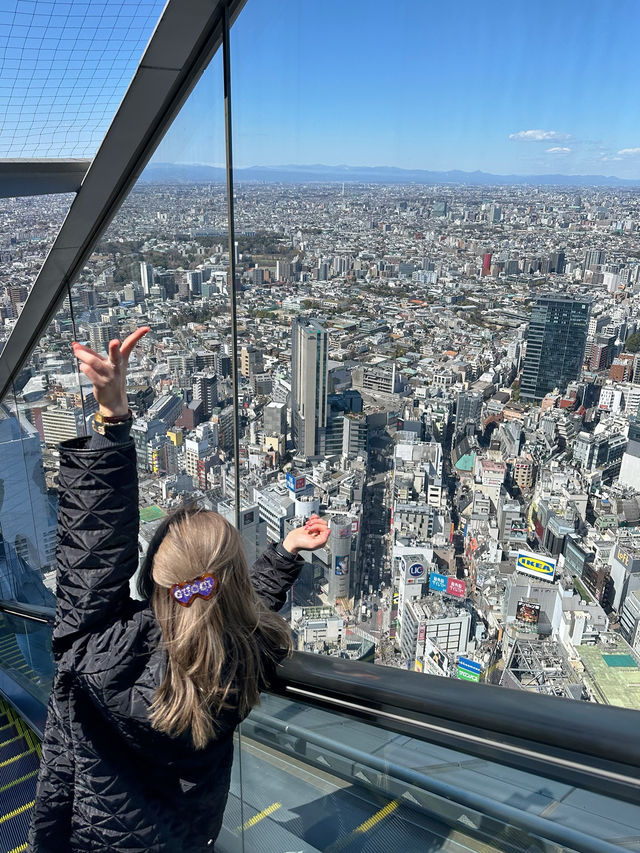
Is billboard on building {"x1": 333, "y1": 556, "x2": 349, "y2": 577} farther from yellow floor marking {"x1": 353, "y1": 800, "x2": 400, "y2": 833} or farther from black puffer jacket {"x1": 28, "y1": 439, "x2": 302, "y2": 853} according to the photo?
black puffer jacket {"x1": 28, "y1": 439, "x2": 302, "y2": 853}

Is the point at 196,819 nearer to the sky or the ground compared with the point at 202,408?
nearer to the ground

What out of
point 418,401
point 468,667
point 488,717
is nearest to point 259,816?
point 488,717

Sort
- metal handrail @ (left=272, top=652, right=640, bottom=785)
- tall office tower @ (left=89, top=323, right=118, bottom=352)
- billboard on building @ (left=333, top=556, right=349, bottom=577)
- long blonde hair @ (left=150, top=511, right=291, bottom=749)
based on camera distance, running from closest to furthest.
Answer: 1. metal handrail @ (left=272, top=652, right=640, bottom=785)
2. long blonde hair @ (left=150, top=511, right=291, bottom=749)
3. billboard on building @ (left=333, top=556, right=349, bottom=577)
4. tall office tower @ (left=89, top=323, right=118, bottom=352)

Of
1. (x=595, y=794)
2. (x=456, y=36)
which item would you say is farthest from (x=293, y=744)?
(x=456, y=36)

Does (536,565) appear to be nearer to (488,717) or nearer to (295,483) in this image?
(295,483)

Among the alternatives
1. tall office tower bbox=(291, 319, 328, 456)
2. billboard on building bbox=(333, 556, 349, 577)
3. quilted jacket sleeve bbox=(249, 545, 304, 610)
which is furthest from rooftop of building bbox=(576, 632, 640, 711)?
tall office tower bbox=(291, 319, 328, 456)

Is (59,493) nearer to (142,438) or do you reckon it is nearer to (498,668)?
(142,438)
